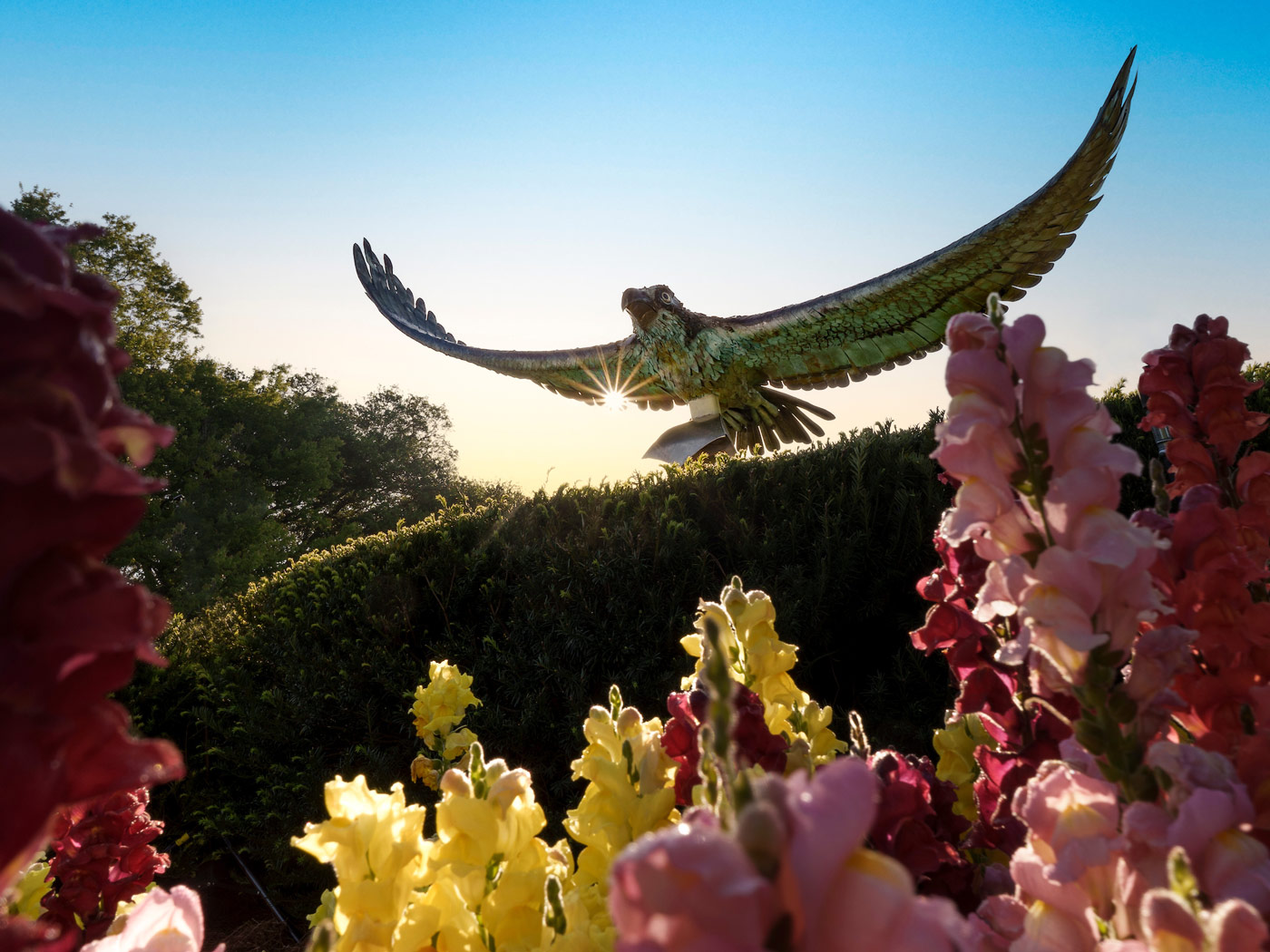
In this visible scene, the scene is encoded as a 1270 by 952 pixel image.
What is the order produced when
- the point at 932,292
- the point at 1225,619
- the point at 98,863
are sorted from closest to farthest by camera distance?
1. the point at 1225,619
2. the point at 98,863
3. the point at 932,292

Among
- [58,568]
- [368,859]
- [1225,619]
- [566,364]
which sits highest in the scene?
[566,364]

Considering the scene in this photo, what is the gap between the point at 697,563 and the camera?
11.9ft

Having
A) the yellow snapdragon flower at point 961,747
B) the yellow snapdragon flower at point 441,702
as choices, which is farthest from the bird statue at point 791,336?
the yellow snapdragon flower at point 961,747

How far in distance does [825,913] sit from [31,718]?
364 mm

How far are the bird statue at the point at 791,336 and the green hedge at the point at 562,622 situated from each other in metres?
1.60

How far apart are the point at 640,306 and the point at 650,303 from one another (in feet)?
0.33

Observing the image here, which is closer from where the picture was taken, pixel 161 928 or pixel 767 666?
pixel 161 928

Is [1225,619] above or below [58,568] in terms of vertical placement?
above

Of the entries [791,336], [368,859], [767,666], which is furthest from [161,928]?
[791,336]

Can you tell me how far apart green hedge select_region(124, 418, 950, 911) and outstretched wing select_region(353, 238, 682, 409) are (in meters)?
3.52

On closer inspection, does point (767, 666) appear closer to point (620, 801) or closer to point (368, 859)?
point (620, 801)

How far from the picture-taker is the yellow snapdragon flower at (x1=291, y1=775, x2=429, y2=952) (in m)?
0.75

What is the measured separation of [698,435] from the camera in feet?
25.5

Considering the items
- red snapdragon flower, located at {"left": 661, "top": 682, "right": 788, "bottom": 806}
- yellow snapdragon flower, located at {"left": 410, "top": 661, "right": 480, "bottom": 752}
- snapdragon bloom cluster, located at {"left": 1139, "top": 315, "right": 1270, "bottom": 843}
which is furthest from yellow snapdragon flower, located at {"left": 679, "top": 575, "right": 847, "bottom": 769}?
yellow snapdragon flower, located at {"left": 410, "top": 661, "right": 480, "bottom": 752}
